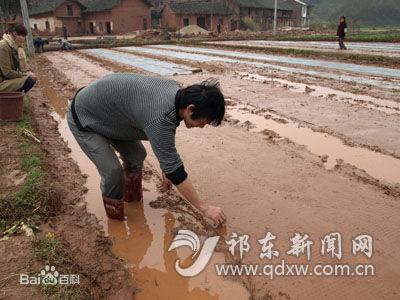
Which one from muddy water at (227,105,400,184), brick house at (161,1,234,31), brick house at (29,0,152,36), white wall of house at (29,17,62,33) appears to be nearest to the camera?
muddy water at (227,105,400,184)

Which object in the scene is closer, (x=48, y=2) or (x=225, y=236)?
(x=225, y=236)

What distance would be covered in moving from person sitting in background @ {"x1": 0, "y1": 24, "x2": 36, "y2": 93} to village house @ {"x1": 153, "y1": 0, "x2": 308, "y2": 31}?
38.9 m

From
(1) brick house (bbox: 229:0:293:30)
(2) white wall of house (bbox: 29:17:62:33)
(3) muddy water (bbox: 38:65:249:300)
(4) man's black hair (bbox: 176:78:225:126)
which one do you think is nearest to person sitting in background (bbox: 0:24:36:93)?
(3) muddy water (bbox: 38:65:249:300)

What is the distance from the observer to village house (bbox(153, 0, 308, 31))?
146 ft

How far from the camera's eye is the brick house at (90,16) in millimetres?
42547

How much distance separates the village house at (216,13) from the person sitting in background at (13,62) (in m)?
38.9

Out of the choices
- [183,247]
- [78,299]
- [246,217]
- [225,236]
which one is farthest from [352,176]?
[78,299]

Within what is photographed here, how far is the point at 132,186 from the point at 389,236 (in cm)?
221

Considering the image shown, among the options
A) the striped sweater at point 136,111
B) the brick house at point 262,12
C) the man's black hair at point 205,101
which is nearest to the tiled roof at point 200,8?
the brick house at point 262,12

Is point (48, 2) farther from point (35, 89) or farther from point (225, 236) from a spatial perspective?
point (225, 236)

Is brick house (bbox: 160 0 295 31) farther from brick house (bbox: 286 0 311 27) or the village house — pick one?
brick house (bbox: 286 0 311 27)

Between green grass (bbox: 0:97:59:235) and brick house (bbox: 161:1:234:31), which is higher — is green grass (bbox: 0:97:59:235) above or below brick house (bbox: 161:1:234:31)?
below

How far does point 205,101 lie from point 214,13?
150ft

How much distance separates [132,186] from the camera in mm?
3549
